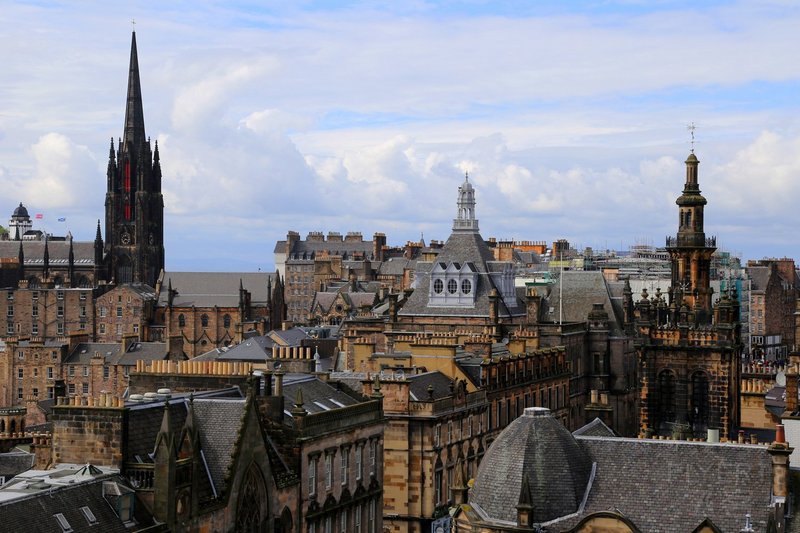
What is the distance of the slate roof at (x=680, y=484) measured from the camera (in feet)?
142

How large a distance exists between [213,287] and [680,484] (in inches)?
5818

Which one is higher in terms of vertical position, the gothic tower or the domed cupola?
the gothic tower

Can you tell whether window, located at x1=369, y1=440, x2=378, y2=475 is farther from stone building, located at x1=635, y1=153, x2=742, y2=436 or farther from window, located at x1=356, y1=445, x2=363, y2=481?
stone building, located at x1=635, y1=153, x2=742, y2=436

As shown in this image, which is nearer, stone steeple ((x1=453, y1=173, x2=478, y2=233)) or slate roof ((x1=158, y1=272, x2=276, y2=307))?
stone steeple ((x1=453, y1=173, x2=478, y2=233))

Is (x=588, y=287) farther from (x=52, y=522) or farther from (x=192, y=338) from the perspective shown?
(x=192, y=338)

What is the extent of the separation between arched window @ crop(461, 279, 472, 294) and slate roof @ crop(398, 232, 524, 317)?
561 millimetres

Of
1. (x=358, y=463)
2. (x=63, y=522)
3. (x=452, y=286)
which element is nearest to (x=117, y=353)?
(x=452, y=286)

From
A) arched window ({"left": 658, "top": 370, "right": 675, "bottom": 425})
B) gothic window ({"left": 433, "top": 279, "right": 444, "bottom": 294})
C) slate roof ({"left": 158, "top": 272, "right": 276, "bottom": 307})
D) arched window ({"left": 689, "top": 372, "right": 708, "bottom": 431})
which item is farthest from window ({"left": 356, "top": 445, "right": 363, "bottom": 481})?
slate roof ({"left": 158, "top": 272, "right": 276, "bottom": 307})

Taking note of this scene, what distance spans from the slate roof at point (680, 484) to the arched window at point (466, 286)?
54943 mm

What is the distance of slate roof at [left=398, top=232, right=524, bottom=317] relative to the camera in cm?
10069

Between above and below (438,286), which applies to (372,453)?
below

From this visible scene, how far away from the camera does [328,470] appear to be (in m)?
60.5

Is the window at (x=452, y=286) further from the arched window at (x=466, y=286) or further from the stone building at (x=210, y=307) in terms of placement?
the stone building at (x=210, y=307)

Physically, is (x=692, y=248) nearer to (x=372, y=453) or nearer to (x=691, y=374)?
(x=691, y=374)
